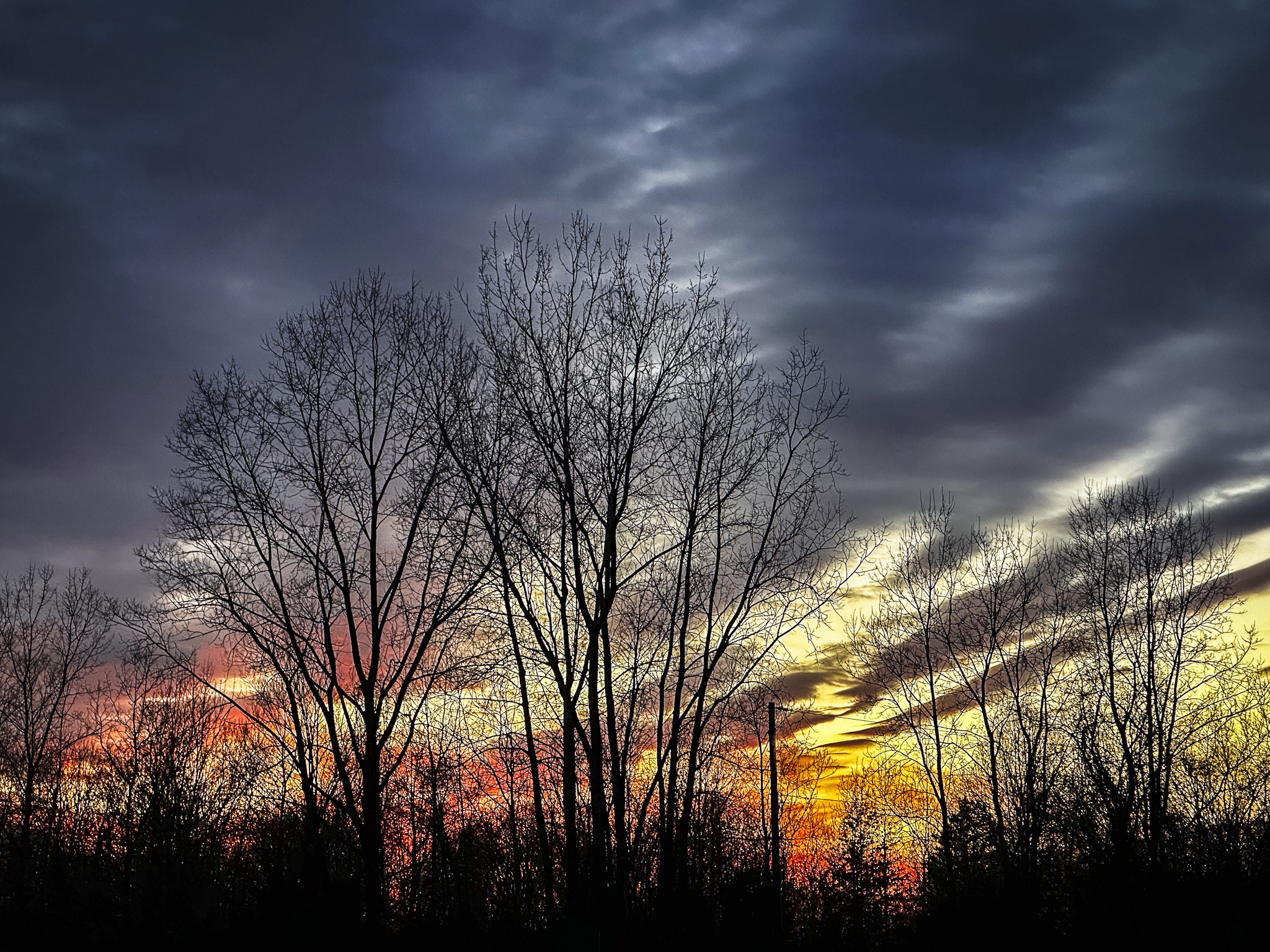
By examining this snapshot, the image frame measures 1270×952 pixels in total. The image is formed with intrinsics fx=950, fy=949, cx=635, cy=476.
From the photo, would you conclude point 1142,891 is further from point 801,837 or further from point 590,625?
point 801,837

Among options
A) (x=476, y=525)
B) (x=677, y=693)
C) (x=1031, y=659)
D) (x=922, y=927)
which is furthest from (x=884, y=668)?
(x=476, y=525)

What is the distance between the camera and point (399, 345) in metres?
23.5

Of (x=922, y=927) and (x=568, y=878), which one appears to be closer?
(x=568, y=878)

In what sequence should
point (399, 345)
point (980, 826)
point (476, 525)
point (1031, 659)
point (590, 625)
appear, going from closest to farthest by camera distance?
point (590, 625) → point (476, 525) → point (399, 345) → point (980, 826) → point (1031, 659)

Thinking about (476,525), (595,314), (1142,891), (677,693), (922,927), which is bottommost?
(922,927)

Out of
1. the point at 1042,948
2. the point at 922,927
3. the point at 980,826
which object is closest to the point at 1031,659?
the point at 980,826

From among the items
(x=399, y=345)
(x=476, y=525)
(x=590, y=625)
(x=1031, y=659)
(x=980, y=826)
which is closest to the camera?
(x=590, y=625)

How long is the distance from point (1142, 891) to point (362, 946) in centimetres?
1689

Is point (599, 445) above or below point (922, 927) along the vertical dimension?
above

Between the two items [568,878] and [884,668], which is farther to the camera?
[884,668]

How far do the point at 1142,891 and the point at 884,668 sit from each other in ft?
59.8

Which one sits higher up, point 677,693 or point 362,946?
point 677,693

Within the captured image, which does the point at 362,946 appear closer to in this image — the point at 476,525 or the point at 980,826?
the point at 476,525

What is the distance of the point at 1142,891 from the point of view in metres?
19.0
